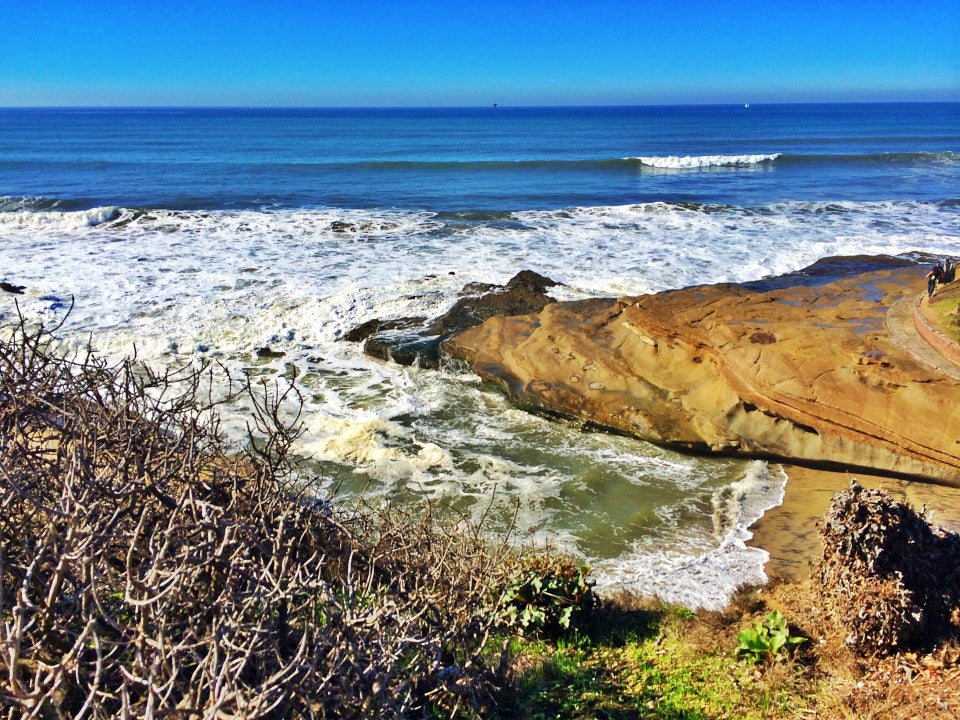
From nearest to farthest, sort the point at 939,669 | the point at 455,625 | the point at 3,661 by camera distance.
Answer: the point at 3,661, the point at 455,625, the point at 939,669

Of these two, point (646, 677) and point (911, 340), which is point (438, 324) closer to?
point (911, 340)

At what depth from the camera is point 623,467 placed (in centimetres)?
831

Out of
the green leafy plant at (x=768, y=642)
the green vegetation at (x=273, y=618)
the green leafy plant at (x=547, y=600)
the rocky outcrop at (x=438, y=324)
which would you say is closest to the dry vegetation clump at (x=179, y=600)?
the green vegetation at (x=273, y=618)

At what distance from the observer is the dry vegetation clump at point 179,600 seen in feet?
8.64

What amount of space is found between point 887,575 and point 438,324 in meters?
8.77

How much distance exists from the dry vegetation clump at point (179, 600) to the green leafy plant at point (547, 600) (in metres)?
1.26

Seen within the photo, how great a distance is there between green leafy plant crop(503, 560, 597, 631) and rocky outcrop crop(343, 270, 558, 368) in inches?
239

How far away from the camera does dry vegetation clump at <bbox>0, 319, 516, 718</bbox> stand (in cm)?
263

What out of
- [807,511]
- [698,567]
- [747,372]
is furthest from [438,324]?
[698,567]

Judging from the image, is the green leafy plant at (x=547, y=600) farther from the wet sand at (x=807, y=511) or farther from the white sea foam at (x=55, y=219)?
the white sea foam at (x=55, y=219)

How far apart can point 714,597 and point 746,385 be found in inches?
143

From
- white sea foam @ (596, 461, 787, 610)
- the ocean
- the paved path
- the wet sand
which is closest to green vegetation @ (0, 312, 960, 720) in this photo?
white sea foam @ (596, 461, 787, 610)

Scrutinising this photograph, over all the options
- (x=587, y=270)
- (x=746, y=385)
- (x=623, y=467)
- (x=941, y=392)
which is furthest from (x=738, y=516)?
(x=587, y=270)

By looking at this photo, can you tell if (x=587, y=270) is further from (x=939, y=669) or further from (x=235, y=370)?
(x=939, y=669)
